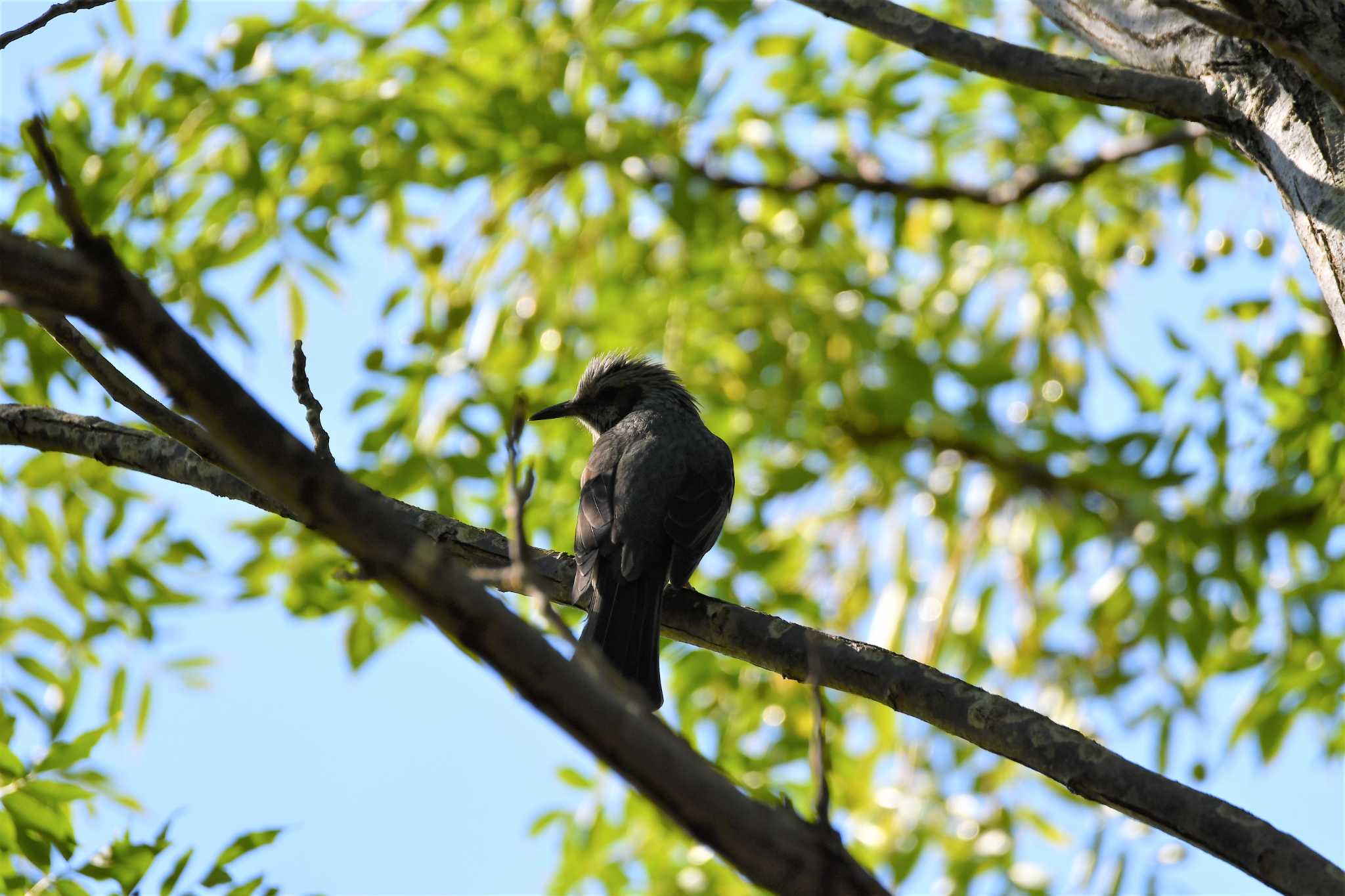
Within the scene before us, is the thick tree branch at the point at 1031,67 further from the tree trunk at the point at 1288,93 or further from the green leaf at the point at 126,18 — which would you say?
the green leaf at the point at 126,18

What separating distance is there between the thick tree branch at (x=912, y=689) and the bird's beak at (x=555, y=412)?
1.77 meters

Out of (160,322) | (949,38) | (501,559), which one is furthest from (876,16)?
(160,322)

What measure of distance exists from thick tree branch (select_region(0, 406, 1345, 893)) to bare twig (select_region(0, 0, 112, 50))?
1.14m

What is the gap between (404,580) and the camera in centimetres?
174

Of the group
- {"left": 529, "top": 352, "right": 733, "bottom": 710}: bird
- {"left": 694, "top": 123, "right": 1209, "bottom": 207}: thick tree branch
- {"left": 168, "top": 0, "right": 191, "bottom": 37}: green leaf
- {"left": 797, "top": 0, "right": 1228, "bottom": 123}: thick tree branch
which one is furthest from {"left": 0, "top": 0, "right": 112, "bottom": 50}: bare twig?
{"left": 694, "top": 123, "right": 1209, "bottom": 207}: thick tree branch

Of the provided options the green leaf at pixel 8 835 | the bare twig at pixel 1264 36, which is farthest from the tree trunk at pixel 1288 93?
the green leaf at pixel 8 835

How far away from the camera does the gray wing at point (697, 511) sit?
16.6 ft

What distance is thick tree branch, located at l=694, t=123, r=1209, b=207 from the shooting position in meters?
6.83

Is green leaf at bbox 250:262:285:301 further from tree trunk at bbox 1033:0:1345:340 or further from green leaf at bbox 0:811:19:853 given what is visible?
tree trunk at bbox 1033:0:1345:340

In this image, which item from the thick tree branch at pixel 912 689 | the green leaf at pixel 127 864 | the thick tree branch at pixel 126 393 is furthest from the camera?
the green leaf at pixel 127 864

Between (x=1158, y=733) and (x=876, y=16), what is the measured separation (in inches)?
164

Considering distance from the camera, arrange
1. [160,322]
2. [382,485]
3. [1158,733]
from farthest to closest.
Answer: [1158,733] → [382,485] → [160,322]

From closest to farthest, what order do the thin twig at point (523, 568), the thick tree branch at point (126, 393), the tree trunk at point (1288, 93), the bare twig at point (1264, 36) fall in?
the thin twig at point (523, 568), the bare twig at point (1264, 36), the tree trunk at point (1288, 93), the thick tree branch at point (126, 393)

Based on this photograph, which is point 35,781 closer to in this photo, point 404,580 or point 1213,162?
Answer: point 404,580
